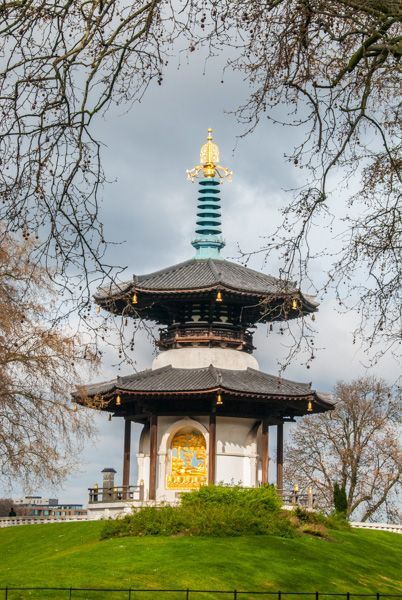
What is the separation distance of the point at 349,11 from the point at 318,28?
45cm

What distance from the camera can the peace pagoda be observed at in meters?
43.5

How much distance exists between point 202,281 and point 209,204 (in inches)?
252

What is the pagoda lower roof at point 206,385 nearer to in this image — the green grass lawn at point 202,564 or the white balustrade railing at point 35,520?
the white balustrade railing at point 35,520

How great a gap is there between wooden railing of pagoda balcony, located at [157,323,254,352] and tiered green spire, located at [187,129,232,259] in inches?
190

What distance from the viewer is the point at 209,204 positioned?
2000 inches

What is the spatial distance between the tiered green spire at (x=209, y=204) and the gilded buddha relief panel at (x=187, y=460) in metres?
9.36

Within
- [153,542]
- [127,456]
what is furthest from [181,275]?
[153,542]

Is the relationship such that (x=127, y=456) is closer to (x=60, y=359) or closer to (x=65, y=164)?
(x=60, y=359)

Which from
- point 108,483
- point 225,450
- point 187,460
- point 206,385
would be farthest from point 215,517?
point 108,483

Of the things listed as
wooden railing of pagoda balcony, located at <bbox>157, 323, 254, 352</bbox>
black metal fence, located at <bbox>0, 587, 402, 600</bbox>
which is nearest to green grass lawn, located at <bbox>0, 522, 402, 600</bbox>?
black metal fence, located at <bbox>0, 587, 402, 600</bbox>

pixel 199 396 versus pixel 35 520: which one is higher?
pixel 199 396

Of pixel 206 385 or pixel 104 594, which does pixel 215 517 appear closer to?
pixel 206 385

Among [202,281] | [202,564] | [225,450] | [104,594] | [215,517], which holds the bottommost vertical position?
[104,594]

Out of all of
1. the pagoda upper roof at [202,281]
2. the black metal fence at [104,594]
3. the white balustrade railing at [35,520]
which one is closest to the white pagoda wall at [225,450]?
the white balustrade railing at [35,520]
